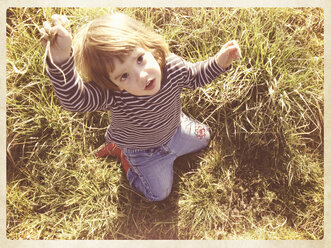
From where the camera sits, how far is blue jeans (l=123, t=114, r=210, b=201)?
0.97 m

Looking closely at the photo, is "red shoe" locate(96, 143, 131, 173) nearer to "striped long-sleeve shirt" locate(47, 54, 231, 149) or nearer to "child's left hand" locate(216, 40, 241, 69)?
"striped long-sleeve shirt" locate(47, 54, 231, 149)

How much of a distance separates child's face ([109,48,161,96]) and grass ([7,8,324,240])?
321mm

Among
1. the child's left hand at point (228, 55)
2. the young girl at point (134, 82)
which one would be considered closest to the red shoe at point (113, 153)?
the young girl at point (134, 82)

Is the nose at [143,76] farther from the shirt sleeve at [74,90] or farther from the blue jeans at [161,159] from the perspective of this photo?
the blue jeans at [161,159]

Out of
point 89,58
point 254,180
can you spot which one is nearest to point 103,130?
point 89,58

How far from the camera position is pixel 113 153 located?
105cm

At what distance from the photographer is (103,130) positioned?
1.07m

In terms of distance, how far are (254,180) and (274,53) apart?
419mm

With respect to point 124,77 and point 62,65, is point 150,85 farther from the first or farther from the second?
point 62,65

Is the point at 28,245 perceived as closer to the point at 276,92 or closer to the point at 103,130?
the point at 103,130

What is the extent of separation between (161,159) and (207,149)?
0.17m

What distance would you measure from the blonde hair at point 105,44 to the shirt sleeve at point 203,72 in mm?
127

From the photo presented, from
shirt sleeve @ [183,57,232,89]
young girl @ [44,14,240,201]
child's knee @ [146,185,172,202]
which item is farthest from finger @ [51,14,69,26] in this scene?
child's knee @ [146,185,172,202]

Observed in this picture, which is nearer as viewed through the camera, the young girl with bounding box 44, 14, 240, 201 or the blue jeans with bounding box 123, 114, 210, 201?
the young girl with bounding box 44, 14, 240, 201
